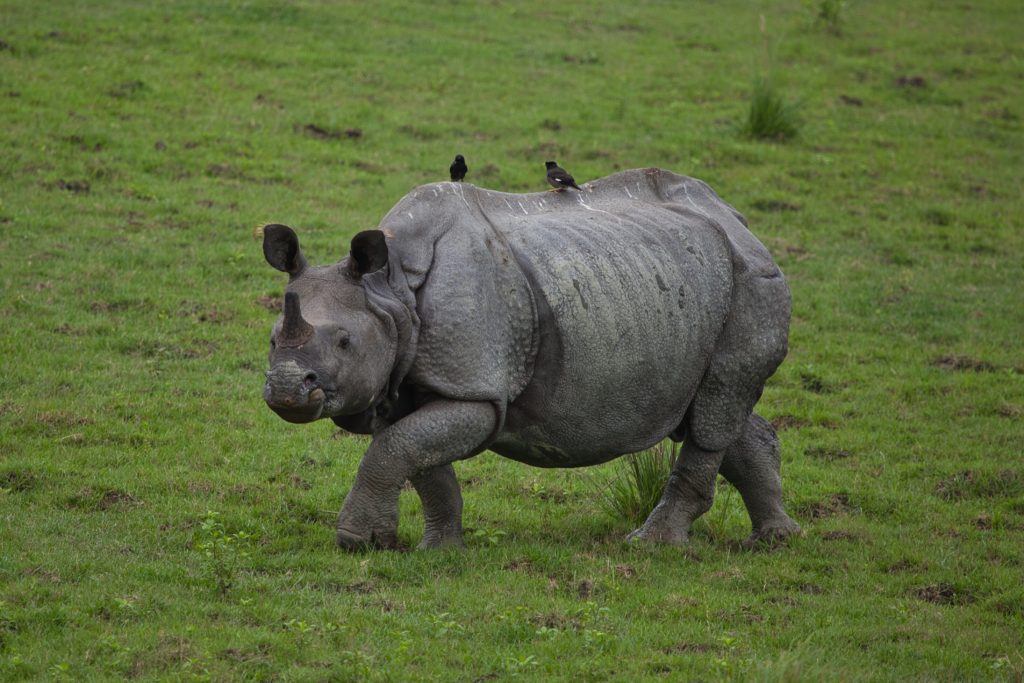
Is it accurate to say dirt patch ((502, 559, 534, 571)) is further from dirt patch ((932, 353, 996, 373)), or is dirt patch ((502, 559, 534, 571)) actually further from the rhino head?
dirt patch ((932, 353, 996, 373))

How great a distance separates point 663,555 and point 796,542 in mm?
1066

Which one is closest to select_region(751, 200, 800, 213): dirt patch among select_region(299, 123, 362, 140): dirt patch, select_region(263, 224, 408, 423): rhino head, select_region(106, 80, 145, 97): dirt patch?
Result: select_region(299, 123, 362, 140): dirt patch

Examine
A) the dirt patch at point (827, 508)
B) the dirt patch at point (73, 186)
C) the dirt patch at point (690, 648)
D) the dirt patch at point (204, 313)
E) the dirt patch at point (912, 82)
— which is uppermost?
the dirt patch at point (912, 82)

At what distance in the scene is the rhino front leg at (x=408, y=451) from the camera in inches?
297

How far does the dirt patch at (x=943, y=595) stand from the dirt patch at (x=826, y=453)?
3.08 m

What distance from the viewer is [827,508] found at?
10141mm

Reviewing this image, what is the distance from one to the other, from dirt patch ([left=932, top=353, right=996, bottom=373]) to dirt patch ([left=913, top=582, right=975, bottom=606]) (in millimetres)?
5618

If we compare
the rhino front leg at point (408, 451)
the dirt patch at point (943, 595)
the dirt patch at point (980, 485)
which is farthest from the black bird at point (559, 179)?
the dirt patch at point (980, 485)

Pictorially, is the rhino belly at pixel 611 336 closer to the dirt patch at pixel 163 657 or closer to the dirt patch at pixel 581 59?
the dirt patch at pixel 163 657

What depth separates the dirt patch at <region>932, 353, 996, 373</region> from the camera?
13.6 meters

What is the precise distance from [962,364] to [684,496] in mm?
5839

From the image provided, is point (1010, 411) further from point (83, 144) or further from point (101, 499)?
point (83, 144)

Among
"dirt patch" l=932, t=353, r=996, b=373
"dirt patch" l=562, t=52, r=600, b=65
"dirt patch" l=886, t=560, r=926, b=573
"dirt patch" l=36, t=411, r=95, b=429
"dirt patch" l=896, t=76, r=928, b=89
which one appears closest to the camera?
"dirt patch" l=886, t=560, r=926, b=573

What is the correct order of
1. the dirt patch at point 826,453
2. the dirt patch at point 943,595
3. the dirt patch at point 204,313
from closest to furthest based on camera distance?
the dirt patch at point 943,595, the dirt patch at point 826,453, the dirt patch at point 204,313
